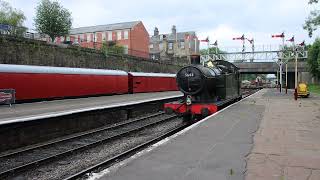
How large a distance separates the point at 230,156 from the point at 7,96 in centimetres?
1412

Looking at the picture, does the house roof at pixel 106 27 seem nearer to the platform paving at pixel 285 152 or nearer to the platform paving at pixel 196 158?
the platform paving at pixel 285 152

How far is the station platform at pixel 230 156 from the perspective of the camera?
6863 mm

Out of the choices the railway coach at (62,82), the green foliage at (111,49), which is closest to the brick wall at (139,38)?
the green foliage at (111,49)

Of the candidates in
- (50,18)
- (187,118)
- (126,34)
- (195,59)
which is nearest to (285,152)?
(187,118)

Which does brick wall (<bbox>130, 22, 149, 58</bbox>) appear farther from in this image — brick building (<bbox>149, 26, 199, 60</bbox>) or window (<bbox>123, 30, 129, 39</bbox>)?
brick building (<bbox>149, 26, 199, 60</bbox>)

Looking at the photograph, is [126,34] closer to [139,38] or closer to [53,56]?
[139,38]

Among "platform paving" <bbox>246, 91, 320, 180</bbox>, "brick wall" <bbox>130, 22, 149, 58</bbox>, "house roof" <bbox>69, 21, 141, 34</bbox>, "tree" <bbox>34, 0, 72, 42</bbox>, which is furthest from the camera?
"house roof" <bbox>69, 21, 141, 34</bbox>

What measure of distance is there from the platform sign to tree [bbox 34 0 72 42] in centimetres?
2571

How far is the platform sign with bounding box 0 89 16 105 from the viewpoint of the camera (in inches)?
750

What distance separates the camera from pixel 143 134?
15.7m

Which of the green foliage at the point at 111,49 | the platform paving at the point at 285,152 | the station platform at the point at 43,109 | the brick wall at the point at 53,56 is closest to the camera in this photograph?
the platform paving at the point at 285,152

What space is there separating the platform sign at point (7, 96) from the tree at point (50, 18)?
25.7m

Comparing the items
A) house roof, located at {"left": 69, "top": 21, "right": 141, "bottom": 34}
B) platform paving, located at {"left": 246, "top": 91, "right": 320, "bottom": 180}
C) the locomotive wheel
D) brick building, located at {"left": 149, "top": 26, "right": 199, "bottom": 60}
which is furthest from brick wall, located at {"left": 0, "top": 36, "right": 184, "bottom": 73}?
brick building, located at {"left": 149, "top": 26, "right": 199, "bottom": 60}

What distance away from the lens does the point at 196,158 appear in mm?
8133
